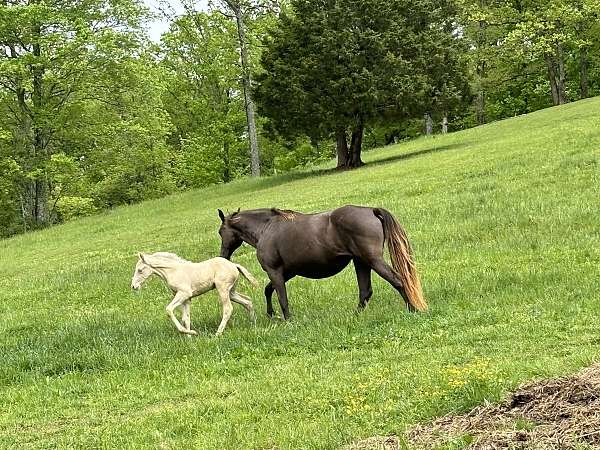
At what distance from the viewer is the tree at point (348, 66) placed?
1227 inches

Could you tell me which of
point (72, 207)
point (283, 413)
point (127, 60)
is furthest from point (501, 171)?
point (72, 207)

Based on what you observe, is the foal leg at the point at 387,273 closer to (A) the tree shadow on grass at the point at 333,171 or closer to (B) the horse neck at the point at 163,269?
(B) the horse neck at the point at 163,269

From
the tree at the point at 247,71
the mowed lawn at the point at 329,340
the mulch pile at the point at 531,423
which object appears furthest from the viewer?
the tree at the point at 247,71

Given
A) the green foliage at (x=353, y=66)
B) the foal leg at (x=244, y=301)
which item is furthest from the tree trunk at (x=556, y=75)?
the foal leg at (x=244, y=301)

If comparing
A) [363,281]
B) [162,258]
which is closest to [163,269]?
[162,258]

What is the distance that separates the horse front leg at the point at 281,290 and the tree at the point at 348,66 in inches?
825

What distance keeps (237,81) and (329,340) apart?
131 ft

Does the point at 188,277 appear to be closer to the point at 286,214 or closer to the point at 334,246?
the point at 286,214

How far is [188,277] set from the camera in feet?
34.4

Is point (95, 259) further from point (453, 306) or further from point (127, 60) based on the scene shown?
point (127, 60)

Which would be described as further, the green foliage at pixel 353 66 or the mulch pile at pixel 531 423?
the green foliage at pixel 353 66

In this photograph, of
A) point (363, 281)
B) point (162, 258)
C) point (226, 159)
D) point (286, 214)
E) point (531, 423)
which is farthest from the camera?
point (226, 159)

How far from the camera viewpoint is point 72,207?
51719 millimetres

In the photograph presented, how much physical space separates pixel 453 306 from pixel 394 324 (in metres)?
1.01
